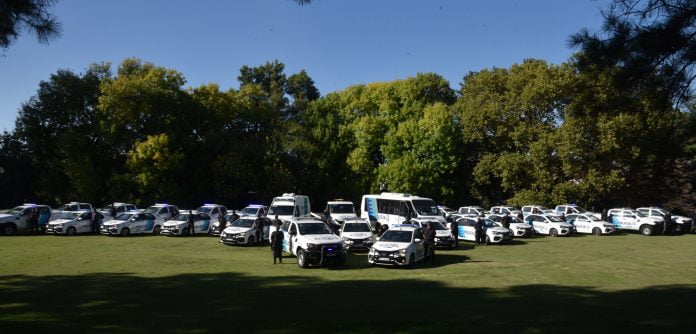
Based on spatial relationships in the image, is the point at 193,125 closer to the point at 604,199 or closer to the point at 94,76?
the point at 94,76

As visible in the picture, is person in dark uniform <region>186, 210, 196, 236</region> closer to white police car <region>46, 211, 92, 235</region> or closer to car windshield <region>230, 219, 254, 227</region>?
white police car <region>46, 211, 92, 235</region>

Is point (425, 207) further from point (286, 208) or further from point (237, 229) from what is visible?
point (237, 229)

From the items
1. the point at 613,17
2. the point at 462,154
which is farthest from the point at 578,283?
the point at 462,154

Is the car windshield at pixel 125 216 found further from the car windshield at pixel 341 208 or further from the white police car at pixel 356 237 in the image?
the white police car at pixel 356 237

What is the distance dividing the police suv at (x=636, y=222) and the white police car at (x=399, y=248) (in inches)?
941

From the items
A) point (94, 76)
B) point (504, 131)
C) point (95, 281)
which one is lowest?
point (95, 281)

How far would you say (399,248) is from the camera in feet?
63.7

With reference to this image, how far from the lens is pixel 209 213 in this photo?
1415 inches

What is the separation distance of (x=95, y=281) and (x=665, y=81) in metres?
14.3

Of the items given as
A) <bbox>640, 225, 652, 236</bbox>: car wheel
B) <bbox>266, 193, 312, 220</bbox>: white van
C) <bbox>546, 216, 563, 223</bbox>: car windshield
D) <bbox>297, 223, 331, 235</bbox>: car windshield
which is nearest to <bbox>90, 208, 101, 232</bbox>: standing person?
<bbox>266, 193, 312, 220</bbox>: white van

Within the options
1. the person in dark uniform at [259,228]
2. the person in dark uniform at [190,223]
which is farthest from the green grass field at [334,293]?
the person in dark uniform at [190,223]

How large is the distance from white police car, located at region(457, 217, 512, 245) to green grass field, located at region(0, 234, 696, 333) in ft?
17.9

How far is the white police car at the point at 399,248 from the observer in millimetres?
19328

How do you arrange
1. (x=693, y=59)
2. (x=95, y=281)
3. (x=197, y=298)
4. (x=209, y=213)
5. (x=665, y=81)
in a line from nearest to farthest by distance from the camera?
(x=693, y=59)
(x=665, y=81)
(x=197, y=298)
(x=95, y=281)
(x=209, y=213)
